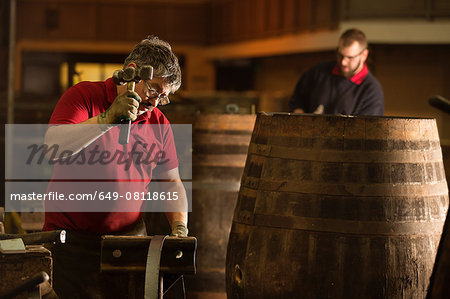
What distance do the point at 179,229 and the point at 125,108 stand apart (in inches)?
28.3

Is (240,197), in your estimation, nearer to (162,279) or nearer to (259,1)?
(162,279)

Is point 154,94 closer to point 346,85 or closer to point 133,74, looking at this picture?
point 133,74

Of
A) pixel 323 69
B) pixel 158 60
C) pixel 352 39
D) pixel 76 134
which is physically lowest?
pixel 76 134

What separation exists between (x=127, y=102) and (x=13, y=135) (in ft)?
19.1

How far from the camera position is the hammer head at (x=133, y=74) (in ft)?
9.47

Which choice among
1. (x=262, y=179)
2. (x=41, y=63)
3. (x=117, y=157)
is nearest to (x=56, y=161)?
(x=117, y=157)

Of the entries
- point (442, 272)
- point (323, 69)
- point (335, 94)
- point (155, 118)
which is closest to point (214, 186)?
point (335, 94)

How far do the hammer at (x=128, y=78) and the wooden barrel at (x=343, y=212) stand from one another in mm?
682

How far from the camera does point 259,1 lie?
73.5 ft

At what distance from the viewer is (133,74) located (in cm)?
295

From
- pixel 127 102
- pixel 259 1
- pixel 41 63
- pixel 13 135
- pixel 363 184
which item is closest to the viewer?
pixel 127 102

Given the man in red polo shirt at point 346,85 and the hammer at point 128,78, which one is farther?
the man in red polo shirt at point 346,85

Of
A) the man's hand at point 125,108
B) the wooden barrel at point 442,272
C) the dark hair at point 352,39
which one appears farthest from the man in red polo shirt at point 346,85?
the man's hand at point 125,108

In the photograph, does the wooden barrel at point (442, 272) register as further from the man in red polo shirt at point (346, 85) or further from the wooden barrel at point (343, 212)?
the man in red polo shirt at point (346, 85)
